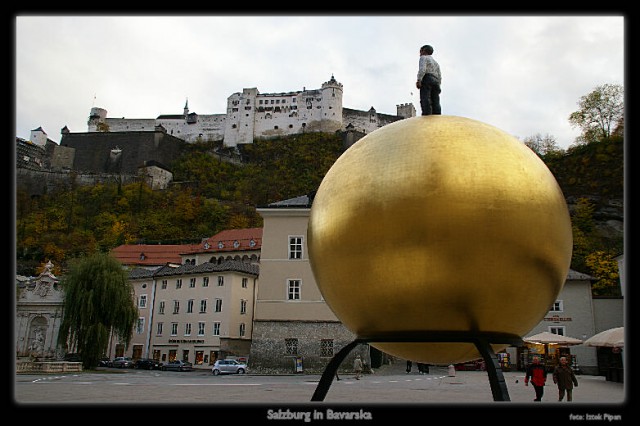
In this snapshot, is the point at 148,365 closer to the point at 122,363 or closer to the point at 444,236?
the point at 122,363

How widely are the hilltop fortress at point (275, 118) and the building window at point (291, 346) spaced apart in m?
98.2

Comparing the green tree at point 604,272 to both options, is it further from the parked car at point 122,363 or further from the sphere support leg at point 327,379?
the sphere support leg at point 327,379

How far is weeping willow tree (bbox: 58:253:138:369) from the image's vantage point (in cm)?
3609

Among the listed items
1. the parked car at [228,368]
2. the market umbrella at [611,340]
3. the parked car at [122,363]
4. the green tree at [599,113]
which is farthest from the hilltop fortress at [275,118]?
the market umbrella at [611,340]

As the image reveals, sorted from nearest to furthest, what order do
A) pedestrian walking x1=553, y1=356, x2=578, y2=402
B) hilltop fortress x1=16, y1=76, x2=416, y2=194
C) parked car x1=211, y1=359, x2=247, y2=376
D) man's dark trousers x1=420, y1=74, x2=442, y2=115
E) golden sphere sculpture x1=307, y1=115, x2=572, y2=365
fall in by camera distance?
golden sphere sculpture x1=307, y1=115, x2=572, y2=365
man's dark trousers x1=420, y1=74, x2=442, y2=115
pedestrian walking x1=553, y1=356, x2=578, y2=402
parked car x1=211, y1=359, x2=247, y2=376
hilltop fortress x1=16, y1=76, x2=416, y2=194

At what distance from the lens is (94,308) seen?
36688 millimetres

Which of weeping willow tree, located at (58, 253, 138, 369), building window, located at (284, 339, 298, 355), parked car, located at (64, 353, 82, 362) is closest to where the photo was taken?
building window, located at (284, 339, 298, 355)

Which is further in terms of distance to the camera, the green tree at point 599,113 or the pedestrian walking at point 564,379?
the green tree at point 599,113

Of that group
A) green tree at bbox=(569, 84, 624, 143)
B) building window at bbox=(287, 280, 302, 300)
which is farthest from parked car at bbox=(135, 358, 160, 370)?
green tree at bbox=(569, 84, 624, 143)

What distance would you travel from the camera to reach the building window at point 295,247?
34903mm

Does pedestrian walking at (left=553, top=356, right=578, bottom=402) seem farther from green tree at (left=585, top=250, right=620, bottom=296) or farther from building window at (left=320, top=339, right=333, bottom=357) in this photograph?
green tree at (left=585, top=250, right=620, bottom=296)

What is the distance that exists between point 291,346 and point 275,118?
105m

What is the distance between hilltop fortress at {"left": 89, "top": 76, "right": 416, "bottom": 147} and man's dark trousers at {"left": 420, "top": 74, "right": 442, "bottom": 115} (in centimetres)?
11999

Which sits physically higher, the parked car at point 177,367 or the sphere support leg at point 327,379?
the sphere support leg at point 327,379
